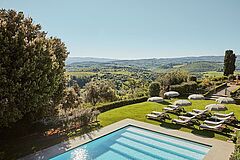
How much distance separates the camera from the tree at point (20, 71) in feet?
36.9

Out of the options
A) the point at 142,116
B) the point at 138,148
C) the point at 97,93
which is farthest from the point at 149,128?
the point at 97,93

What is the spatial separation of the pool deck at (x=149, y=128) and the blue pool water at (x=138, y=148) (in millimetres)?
372

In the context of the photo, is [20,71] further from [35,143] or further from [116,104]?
[116,104]

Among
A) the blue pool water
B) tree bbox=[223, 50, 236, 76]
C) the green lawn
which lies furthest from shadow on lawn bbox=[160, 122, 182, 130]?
tree bbox=[223, 50, 236, 76]

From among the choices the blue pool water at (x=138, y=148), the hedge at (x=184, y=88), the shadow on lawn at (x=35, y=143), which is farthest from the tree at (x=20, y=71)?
the hedge at (x=184, y=88)

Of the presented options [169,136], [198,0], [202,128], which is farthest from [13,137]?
[198,0]

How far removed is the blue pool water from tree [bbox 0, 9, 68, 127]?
3647mm

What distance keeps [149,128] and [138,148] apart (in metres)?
3.29

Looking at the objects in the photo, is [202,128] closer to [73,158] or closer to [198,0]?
[73,158]

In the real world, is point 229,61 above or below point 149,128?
above

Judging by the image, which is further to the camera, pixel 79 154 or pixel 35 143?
pixel 35 143

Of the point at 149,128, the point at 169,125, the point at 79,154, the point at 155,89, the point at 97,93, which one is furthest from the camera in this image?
the point at 97,93

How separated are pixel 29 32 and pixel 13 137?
7.01 m

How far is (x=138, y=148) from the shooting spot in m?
12.8
